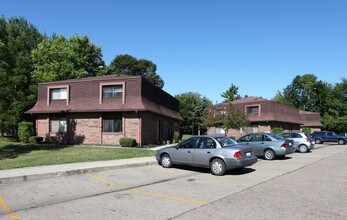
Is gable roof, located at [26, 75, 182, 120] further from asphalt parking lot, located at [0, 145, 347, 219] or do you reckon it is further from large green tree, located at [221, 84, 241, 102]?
large green tree, located at [221, 84, 241, 102]

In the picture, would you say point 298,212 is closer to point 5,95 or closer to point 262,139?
point 262,139

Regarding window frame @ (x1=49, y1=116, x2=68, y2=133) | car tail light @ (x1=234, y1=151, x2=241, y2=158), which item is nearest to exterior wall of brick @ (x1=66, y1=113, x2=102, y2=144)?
window frame @ (x1=49, y1=116, x2=68, y2=133)

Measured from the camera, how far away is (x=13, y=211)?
6.82 metres

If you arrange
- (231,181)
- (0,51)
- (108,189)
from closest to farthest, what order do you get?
(108,189) → (231,181) → (0,51)

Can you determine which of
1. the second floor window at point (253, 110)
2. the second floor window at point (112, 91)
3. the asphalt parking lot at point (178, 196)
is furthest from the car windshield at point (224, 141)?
the second floor window at point (253, 110)

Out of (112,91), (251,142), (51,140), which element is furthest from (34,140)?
(251,142)

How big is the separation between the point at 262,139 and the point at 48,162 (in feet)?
37.6

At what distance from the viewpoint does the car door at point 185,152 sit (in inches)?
507

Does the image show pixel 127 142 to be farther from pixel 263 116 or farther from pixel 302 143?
pixel 263 116

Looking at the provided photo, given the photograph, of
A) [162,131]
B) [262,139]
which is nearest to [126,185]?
[262,139]

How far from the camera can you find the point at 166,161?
45.6ft

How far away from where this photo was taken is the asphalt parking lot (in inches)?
261

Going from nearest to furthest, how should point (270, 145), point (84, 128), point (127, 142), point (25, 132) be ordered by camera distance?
point (270, 145) < point (127, 142) < point (84, 128) < point (25, 132)

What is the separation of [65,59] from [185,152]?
1502 inches
